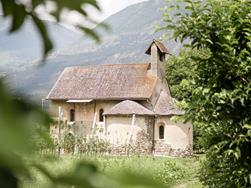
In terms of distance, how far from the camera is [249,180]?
618cm

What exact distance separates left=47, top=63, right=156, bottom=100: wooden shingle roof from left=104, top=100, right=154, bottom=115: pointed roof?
1073 millimetres

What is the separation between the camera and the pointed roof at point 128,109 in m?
33.7

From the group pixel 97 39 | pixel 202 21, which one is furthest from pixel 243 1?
A: pixel 97 39

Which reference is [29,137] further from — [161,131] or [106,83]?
[106,83]

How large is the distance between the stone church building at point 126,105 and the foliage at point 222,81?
24.7 meters

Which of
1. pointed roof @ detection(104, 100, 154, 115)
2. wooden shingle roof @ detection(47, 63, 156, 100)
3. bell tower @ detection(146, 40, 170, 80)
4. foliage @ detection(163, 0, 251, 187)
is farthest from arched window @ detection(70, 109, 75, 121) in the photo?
foliage @ detection(163, 0, 251, 187)

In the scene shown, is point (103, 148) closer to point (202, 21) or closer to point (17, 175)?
point (202, 21)

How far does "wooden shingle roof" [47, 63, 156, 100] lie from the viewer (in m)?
36.7

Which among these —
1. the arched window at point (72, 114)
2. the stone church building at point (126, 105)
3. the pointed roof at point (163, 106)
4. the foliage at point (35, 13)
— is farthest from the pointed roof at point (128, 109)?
the foliage at point (35, 13)

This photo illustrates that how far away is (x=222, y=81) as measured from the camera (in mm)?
6703

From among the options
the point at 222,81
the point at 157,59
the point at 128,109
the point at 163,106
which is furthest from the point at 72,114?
the point at 222,81

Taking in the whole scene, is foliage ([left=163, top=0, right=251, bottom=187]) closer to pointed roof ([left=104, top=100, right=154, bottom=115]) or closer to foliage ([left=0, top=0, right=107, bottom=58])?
foliage ([left=0, top=0, right=107, bottom=58])

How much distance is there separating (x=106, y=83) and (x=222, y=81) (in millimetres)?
32015

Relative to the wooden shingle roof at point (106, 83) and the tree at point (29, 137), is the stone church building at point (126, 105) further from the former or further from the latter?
the tree at point (29, 137)
